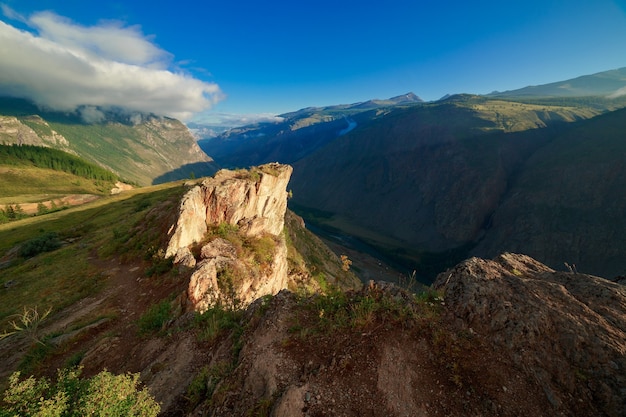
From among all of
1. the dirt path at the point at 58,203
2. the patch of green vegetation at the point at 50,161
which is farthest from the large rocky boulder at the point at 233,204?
the patch of green vegetation at the point at 50,161

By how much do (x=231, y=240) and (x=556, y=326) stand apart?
89.5ft

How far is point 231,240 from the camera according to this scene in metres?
29.9

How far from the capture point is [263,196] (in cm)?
3912

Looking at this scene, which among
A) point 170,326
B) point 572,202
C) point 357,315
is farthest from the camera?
point 572,202

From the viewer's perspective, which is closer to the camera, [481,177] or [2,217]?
[2,217]

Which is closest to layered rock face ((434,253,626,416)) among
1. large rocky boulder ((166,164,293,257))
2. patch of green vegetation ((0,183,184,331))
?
large rocky boulder ((166,164,293,257))

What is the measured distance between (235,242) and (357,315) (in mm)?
22563

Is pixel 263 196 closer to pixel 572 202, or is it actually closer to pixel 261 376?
pixel 261 376

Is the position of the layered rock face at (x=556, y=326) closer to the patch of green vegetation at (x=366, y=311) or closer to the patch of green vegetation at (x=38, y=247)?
the patch of green vegetation at (x=366, y=311)

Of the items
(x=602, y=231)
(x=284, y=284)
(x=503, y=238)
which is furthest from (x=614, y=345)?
(x=503, y=238)

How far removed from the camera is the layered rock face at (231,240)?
20.6 meters

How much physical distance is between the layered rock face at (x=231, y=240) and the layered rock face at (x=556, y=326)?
542 inches

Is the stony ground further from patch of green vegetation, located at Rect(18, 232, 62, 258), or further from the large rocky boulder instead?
patch of green vegetation, located at Rect(18, 232, 62, 258)

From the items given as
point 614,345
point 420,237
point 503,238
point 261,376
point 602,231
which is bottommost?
point 420,237
